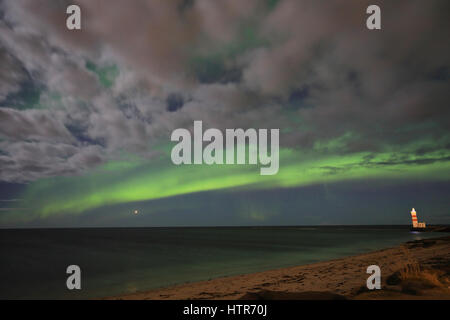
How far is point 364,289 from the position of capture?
10.6 m

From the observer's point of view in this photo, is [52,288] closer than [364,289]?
No

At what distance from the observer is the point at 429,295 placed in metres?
8.75

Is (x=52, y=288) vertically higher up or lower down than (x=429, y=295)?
lower down

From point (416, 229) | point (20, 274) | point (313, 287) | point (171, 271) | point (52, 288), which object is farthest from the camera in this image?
point (416, 229)
